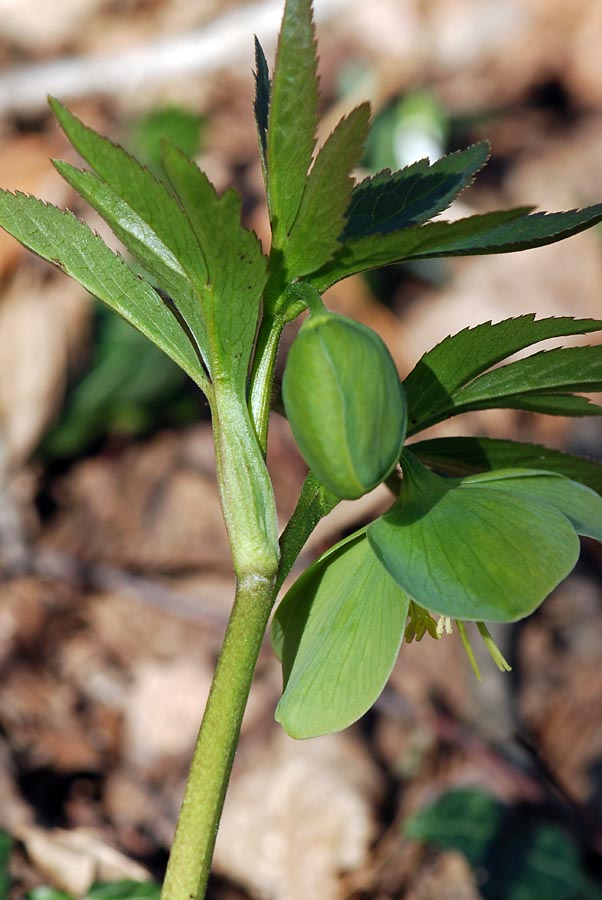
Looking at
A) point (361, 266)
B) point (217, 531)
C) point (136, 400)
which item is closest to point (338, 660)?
point (361, 266)

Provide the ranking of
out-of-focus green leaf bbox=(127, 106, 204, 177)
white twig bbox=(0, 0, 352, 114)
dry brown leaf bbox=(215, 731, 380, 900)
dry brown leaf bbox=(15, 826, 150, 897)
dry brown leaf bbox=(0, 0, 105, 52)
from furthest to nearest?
1. dry brown leaf bbox=(0, 0, 105, 52)
2. white twig bbox=(0, 0, 352, 114)
3. out-of-focus green leaf bbox=(127, 106, 204, 177)
4. dry brown leaf bbox=(215, 731, 380, 900)
5. dry brown leaf bbox=(15, 826, 150, 897)

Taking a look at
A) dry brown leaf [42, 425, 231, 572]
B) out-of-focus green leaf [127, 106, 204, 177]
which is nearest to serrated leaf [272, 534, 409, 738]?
dry brown leaf [42, 425, 231, 572]

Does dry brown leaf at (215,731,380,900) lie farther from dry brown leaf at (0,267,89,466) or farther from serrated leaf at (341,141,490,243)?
serrated leaf at (341,141,490,243)

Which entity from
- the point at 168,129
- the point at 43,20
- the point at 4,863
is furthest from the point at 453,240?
the point at 43,20

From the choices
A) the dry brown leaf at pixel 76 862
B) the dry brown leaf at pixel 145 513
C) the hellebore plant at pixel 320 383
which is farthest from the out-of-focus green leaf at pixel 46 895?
the dry brown leaf at pixel 145 513

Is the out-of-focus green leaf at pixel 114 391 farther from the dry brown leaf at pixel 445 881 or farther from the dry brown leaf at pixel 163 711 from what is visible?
the dry brown leaf at pixel 445 881

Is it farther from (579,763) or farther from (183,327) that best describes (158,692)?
(183,327)
